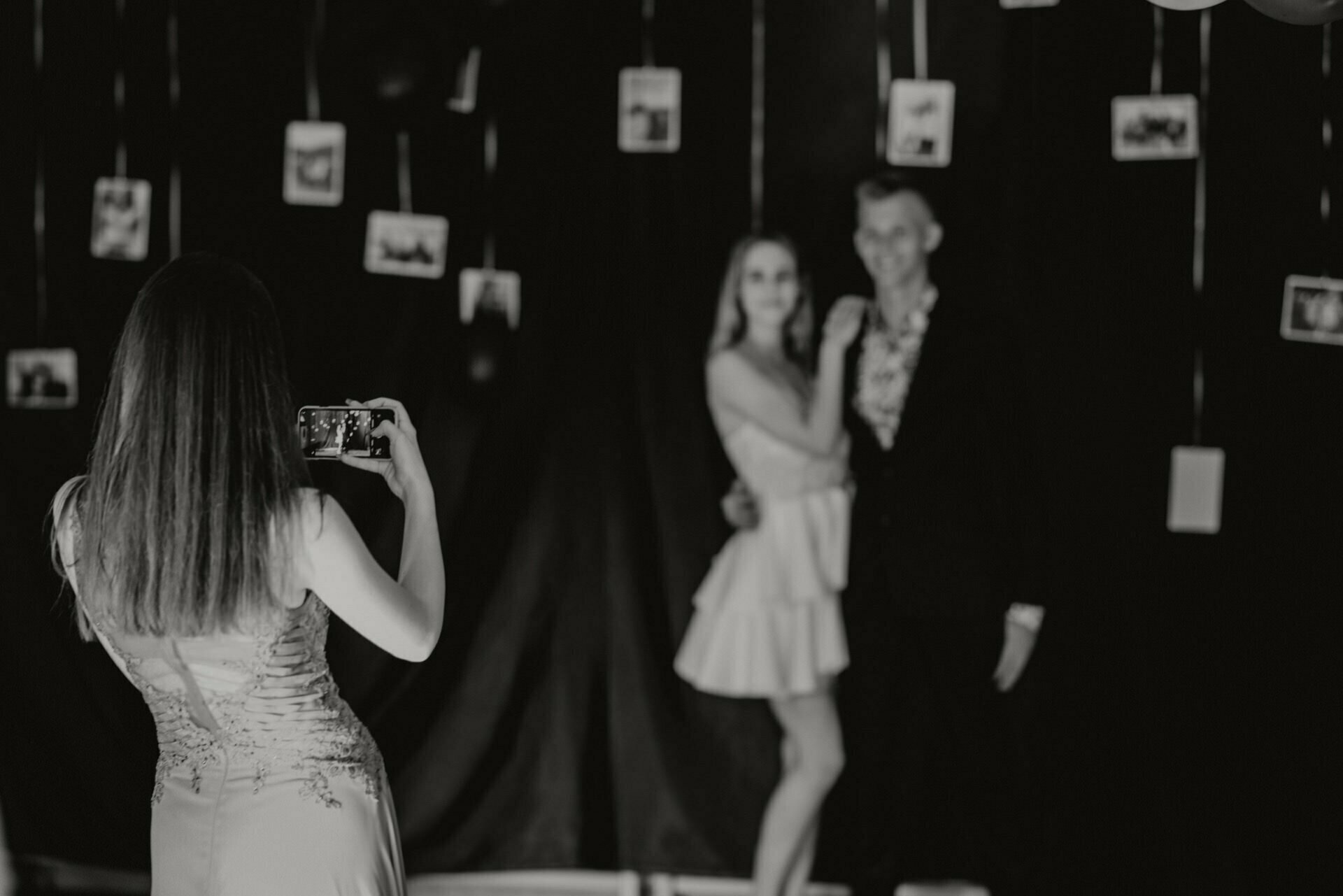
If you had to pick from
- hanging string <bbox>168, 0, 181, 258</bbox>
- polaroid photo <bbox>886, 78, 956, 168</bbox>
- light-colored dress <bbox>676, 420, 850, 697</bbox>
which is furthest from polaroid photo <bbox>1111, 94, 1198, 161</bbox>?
hanging string <bbox>168, 0, 181, 258</bbox>

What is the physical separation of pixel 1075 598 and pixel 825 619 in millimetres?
613

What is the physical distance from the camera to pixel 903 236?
313 cm

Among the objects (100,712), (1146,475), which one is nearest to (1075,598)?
(1146,475)

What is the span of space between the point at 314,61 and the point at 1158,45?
2.14 metres

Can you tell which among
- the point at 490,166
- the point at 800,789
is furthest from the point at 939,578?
the point at 490,166

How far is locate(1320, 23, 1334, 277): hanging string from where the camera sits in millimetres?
3041

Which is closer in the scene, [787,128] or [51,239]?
[787,128]

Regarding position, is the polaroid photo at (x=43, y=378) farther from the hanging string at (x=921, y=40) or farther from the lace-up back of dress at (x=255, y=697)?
the hanging string at (x=921, y=40)

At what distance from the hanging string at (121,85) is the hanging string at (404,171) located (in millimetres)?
750

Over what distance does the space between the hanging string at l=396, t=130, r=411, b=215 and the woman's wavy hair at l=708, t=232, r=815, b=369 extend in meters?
0.86

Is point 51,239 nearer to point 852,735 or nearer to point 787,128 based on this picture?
point 787,128

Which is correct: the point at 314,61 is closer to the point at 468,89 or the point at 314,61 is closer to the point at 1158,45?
the point at 468,89

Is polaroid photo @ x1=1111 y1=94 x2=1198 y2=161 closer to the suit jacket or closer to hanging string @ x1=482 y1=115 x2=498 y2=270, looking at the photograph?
the suit jacket

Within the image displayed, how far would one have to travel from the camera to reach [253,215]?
11.0 ft
